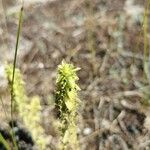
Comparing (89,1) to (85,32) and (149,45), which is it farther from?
(149,45)

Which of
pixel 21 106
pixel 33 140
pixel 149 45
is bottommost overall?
pixel 33 140

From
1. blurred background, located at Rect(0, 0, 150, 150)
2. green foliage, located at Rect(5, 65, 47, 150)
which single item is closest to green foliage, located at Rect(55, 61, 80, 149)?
green foliage, located at Rect(5, 65, 47, 150)

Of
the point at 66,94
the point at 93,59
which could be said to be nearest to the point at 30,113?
the point at 66,94

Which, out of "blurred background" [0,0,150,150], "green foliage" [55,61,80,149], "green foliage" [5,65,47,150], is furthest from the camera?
"blurred background" [0,0,150,150]

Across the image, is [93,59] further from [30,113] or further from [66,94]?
[66,94]

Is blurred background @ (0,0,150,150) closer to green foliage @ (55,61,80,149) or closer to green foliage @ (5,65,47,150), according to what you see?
green foliage @ (5,65,47,150)

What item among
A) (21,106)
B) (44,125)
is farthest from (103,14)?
(21,106)

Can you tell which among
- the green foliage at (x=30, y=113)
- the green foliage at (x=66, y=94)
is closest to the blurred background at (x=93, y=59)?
the green foliage at (x=30, y=113)

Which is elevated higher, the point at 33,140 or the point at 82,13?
the point at 82,13

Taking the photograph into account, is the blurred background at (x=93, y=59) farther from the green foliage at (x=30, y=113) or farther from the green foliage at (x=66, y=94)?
the green foliage at (x=66, y=94)
